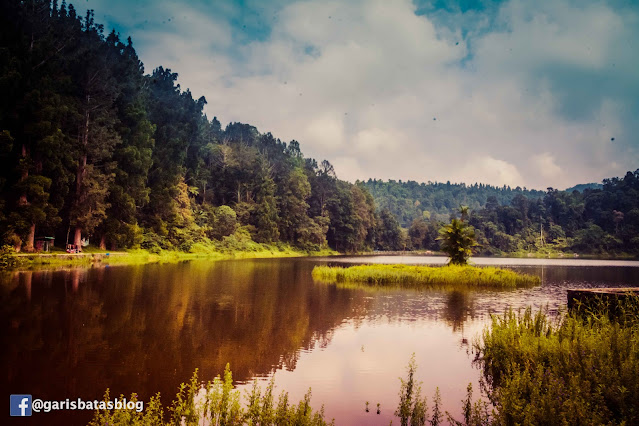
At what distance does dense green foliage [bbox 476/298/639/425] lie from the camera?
257 inches

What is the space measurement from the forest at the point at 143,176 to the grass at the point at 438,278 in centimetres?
2813

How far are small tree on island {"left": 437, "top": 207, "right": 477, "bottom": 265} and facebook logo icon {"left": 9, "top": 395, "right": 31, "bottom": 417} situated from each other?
31.6 m

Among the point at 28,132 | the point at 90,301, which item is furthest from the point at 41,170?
the point at 90,301

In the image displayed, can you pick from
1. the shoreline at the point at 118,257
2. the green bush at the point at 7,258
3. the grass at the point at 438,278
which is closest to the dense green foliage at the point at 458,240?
the grass at the point at 438,278

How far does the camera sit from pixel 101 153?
48.5m

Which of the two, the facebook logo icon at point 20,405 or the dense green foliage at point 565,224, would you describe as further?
the dense green foliage at point 565,224

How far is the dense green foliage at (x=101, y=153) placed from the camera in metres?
38.0

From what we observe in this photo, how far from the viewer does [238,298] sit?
23.8 meters

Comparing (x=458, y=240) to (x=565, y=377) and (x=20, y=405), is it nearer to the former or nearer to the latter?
(x=565, y=377)

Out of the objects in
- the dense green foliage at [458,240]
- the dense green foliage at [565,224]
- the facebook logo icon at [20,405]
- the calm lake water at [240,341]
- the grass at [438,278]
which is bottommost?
the calm lake water at [240,341]

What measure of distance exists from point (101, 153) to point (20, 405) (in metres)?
45.7

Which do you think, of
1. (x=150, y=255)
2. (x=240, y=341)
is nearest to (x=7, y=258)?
(x=150, y=255)

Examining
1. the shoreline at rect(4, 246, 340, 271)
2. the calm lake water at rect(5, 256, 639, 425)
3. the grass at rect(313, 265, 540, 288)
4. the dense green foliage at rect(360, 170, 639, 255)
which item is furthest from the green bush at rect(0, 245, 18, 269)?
the dense green foliage at rect(360, 170, 639, 255)

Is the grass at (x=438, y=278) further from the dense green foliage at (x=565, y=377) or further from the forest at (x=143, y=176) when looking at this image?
the forest at (x=143, y=176)
